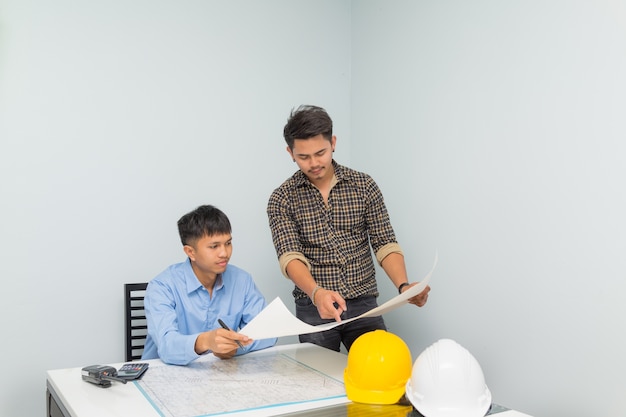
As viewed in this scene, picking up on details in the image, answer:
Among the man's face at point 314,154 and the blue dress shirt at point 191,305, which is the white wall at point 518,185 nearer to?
the man's face at point 314,154

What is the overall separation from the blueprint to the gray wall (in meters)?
0.88

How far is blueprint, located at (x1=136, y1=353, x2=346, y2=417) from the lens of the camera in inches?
53.7

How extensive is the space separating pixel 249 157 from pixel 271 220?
90 centimetres

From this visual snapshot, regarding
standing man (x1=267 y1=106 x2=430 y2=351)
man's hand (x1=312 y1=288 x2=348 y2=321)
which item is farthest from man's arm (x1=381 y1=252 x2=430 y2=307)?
man's hand (x1=312 y1=288 x2=348 y2=321)

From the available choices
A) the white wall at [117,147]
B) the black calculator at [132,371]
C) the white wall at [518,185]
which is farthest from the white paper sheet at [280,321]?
the white wall at [117,147]

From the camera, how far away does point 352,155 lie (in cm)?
320

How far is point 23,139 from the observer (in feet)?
8.13

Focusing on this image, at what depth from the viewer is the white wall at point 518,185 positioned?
1.84m

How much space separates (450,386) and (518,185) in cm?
109

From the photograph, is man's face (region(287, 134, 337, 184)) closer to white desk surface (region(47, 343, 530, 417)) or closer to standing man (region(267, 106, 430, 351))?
standing man (region(267, 106, 430, 351))

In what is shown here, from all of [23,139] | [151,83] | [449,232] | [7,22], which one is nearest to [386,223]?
[449,232]

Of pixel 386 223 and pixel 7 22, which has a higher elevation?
pixel 7 22

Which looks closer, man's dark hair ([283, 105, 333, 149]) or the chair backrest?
man's dark hair ([283, 105, 333, 149])

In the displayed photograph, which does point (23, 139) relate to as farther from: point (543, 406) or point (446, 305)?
point (543, 406)
